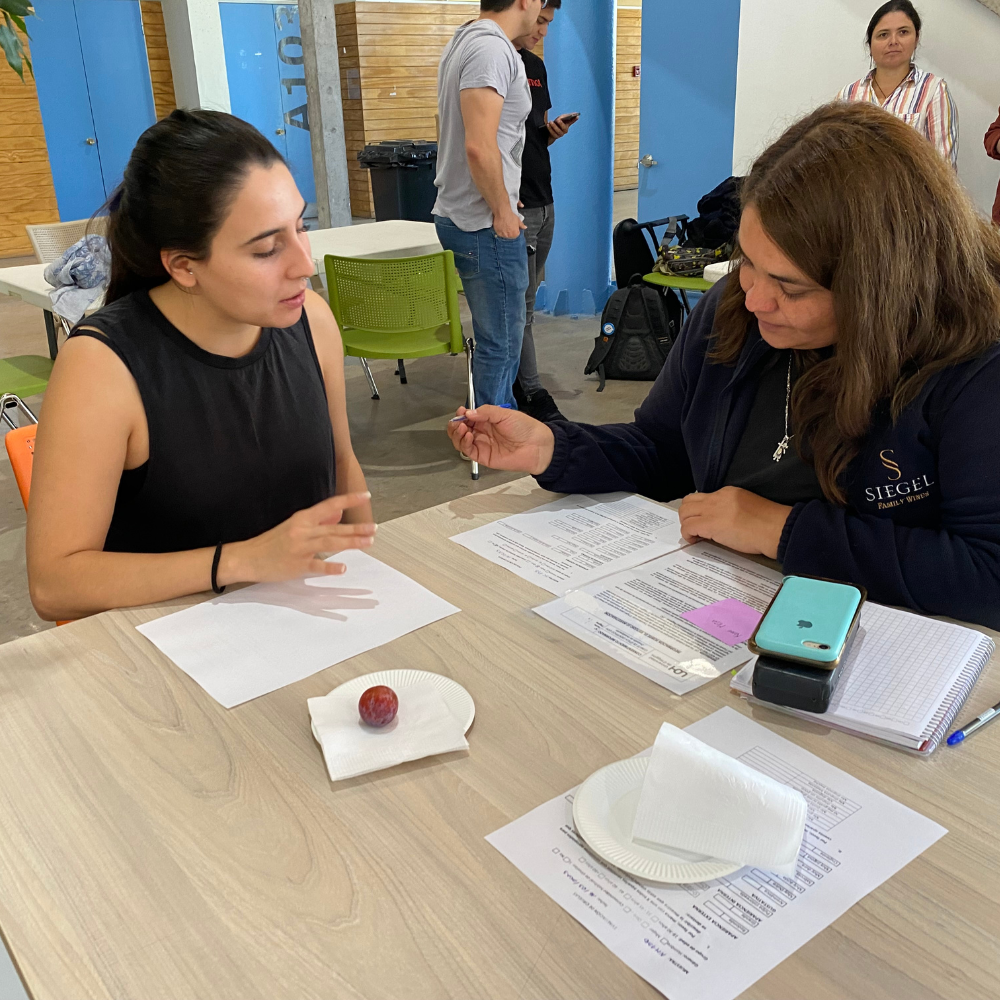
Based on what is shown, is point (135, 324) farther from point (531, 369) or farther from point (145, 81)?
point (145, 81)

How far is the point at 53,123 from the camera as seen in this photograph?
27.1 ft

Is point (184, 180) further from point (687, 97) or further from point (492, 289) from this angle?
point (687, 97)

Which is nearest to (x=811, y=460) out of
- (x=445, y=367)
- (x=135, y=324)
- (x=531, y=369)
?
(x=135, y=324)

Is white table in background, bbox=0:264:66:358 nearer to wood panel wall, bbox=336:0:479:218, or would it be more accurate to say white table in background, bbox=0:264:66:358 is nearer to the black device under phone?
the black device under phone

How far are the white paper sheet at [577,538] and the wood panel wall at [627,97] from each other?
9.66 m

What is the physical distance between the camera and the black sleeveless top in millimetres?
1345

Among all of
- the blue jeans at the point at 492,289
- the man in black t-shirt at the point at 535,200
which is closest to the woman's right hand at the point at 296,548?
the blue jeans at the point at 492,289

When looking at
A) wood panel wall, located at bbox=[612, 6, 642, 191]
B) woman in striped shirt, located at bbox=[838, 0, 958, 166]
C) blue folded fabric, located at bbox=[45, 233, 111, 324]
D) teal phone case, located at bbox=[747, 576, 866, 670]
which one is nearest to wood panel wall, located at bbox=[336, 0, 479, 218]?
wood panel wall, located at bbox=[612, 6, 642, 191]

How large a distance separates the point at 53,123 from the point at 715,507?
350 inches

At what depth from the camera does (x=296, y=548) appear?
1176 millimetres

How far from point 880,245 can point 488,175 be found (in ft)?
7.49

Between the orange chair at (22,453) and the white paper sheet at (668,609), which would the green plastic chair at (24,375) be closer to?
the orange chair at (22,453)

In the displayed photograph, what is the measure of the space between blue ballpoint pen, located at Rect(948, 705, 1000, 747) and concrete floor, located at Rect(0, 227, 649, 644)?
245 cm

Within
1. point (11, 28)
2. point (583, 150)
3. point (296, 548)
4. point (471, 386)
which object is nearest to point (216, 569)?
point (296, 548)
